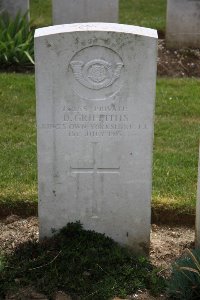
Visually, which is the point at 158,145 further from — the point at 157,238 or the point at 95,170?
the point at 95,170

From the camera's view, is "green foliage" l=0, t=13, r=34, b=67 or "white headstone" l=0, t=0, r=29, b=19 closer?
"green foliage" l=0, t=13, r=34, b=67

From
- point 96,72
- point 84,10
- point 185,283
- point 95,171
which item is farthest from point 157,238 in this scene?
point 84,10

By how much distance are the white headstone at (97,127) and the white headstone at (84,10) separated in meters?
5.91

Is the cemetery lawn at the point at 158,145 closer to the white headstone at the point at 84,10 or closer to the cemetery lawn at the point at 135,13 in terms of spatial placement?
the white headstone at the point at 84,10

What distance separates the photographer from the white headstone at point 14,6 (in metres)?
10.9

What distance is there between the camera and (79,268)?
4840 millimetres

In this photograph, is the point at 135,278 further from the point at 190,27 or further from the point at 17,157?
the point at 190,27

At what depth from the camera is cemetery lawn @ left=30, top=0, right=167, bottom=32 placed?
491 inches

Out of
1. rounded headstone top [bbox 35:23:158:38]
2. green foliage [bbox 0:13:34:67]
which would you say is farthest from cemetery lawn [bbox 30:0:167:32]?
rounded headstone top [bbox 35:23:158:38]

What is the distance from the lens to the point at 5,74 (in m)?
9.30

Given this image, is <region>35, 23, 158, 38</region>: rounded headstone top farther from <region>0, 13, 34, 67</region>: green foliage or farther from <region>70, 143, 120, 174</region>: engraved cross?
<region>0, 13, 34, 67</region>: green foliage

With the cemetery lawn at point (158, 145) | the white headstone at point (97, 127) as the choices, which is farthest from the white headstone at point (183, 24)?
the white headstone at point (97, 127)

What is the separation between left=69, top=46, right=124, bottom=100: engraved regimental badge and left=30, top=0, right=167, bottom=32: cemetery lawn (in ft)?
24.2

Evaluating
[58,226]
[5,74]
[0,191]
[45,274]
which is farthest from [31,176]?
[5,74]
